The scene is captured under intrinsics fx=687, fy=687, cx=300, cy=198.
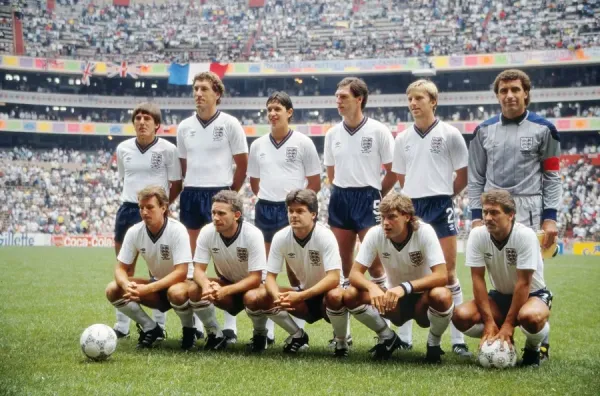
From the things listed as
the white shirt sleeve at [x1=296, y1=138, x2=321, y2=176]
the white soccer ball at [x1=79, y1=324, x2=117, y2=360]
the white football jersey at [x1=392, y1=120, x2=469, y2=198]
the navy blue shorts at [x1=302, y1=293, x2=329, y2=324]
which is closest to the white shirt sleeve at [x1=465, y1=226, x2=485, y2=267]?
the white football jersey at [x1=392, y1=120, x2=469, y2=198]

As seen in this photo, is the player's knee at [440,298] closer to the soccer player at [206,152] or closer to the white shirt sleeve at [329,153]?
the white shirt sleeve at [329,153]

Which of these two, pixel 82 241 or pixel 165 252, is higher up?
pixel 165 252

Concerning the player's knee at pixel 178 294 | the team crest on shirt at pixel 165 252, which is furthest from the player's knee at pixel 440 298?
the team crest on shirt at pixel 165 252

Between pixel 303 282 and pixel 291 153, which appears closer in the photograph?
pixel 303 282

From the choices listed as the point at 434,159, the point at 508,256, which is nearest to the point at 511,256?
the point at 508,256

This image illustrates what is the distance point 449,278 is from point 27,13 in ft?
167

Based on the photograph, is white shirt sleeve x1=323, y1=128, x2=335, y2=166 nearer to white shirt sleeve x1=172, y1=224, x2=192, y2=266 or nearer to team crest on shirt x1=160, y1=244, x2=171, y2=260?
white shirt sleeve x1=172, y1=224, x2=192, y2=266

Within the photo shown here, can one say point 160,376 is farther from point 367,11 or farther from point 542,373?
point 367,11

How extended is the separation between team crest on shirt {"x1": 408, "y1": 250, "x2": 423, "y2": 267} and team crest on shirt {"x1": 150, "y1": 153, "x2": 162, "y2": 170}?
9.80ft

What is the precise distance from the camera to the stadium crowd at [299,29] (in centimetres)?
4446

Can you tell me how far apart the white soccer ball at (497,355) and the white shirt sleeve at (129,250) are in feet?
11.1

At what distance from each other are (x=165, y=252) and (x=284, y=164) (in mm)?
1570

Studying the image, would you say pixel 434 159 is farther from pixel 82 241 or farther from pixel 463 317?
pixel 82 241

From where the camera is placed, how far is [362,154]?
7098 mm
